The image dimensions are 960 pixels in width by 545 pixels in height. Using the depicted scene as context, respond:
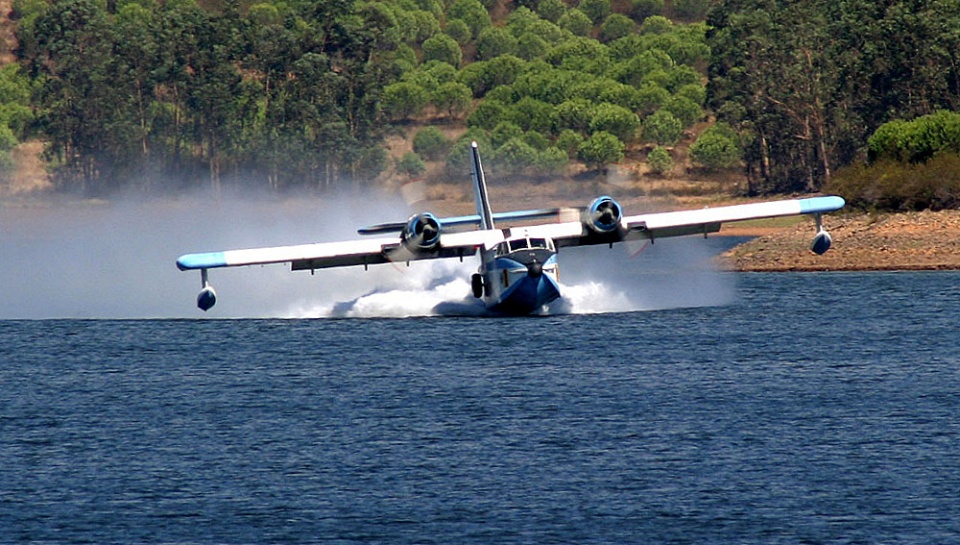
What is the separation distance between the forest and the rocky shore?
1282 inches

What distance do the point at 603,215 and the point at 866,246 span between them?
31.8 metres

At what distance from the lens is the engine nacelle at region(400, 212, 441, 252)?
46.9m

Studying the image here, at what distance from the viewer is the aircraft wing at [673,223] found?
4900 cm

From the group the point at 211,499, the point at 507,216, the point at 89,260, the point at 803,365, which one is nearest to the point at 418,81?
the point at 89,260

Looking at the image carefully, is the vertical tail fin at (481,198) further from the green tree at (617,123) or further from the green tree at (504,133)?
the green tree at (504,133)

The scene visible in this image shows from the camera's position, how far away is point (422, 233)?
154ft

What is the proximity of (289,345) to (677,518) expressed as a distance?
24.9 metres

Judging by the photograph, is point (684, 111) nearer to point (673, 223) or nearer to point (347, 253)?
point (673, 223)

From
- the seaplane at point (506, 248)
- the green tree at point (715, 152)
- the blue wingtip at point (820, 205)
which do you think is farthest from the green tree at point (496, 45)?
the seaplane at point (506, 248)

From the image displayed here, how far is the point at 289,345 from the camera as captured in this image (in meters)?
47.7

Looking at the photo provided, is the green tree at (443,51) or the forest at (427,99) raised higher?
the green tree at (443,51)

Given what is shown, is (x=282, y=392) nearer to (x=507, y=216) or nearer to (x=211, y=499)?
(x=211, y=499)

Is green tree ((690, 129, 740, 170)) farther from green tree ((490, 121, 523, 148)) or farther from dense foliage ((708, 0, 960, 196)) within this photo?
green tree ((490, 121, 523, 148))

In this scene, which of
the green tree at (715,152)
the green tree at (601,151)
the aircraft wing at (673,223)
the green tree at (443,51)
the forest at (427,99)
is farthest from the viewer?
the green tree at (443,51)
